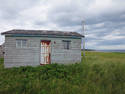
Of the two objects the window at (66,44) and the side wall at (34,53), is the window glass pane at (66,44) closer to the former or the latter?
the window at (66,44)

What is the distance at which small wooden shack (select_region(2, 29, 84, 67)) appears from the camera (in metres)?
7.63

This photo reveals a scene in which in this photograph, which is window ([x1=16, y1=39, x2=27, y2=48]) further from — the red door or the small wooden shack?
the red door

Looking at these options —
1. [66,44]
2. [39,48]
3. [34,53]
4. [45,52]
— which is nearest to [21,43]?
[34,53]

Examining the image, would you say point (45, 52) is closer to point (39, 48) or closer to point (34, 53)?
point (39, 48)

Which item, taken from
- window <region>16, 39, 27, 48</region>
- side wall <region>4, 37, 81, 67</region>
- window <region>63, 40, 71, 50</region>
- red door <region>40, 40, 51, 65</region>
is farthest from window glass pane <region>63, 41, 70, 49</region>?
window <region>16, 39, 27, 48</region>

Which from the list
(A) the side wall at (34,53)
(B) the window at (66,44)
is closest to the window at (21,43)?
(A) the side wall at (34,53)

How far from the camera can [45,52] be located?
8367 millimetres

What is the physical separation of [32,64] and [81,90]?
5906mm

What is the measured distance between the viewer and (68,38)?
339 inches

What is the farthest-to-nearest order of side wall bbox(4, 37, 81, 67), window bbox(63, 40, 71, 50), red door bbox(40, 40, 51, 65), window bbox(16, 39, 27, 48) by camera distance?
window bbox(63, 40, 71, 50) → red door bbox(40, 40, 51, 65) → window bbox(16, 39, 27, 48) → side wall bbox(4, 37, 81, 67)

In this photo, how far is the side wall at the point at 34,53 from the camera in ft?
24.9

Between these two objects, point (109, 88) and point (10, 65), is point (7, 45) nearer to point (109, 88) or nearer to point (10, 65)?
point (10, 65)

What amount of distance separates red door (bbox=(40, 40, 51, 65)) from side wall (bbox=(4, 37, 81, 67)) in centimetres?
43

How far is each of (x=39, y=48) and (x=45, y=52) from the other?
787 mm
